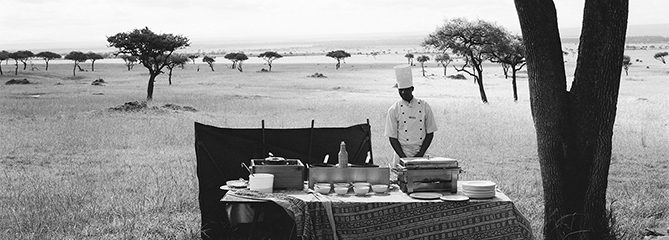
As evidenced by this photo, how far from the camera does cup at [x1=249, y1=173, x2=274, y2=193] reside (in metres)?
6.11

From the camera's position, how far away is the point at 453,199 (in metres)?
5.79

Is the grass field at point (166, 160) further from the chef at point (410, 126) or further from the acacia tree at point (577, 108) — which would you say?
the chef at point (410, 126)

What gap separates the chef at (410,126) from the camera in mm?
7758

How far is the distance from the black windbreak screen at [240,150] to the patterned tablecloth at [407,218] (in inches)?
65.0

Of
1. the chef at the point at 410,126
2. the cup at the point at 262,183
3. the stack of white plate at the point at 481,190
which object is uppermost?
the chef at the point at 410,126

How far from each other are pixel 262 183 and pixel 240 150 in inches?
66.2

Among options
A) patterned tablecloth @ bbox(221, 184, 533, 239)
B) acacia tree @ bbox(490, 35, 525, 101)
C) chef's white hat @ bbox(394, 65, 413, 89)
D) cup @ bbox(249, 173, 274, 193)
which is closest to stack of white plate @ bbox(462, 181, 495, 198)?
patterned tablecloth @ bbox(221, 184, 533, 239)

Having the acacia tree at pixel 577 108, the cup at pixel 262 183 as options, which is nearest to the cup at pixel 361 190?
the cup at pixel 262 183

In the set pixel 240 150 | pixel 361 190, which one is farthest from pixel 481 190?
pixel 240 150

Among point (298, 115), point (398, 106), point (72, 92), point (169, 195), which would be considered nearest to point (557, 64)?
point (398, 106)

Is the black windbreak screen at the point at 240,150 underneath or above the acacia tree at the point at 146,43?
underneath

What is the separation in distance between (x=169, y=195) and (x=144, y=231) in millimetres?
1930

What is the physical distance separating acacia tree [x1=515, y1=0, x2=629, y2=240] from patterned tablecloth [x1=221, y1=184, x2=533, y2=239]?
126cm

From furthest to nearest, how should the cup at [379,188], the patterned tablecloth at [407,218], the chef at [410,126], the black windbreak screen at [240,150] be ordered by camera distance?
1. the chef at [410,126]
2. the black windbreak screen at [240,150]
3. the cup at [379,188]
4. the patterned tablecloth at [407,218]
